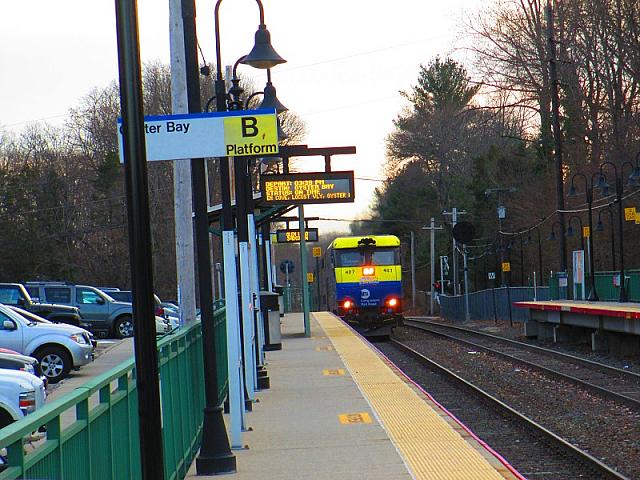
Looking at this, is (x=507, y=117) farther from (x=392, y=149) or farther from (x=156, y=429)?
(x=156, y=429)

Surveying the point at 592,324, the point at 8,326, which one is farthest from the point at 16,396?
the point at 592,324

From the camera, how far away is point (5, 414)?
1184 cm

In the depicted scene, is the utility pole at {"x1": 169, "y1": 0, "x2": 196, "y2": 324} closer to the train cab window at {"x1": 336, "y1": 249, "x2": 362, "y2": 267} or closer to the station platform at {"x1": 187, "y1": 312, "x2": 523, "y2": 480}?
the station platform at {"x1": 187, "y1": 312, "x2": 523, "y2": 480}

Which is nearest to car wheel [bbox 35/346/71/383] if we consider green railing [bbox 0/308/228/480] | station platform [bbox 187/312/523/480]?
station platform [bbox 187/312/523/480]

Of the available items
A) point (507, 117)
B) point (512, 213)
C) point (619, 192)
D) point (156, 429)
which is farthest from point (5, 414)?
point (507, 117)

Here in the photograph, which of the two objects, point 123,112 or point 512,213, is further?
point 512,213

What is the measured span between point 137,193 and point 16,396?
24.3ft

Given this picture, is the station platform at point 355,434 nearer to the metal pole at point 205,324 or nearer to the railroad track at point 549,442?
the metal pole at point 205,324

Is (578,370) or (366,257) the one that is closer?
(578,370)

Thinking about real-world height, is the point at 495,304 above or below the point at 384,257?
below

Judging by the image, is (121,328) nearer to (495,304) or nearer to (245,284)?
(495,304)

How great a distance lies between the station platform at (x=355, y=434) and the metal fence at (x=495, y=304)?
24.0 meters

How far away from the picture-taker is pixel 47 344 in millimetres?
23000

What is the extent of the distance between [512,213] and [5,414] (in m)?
52.1
